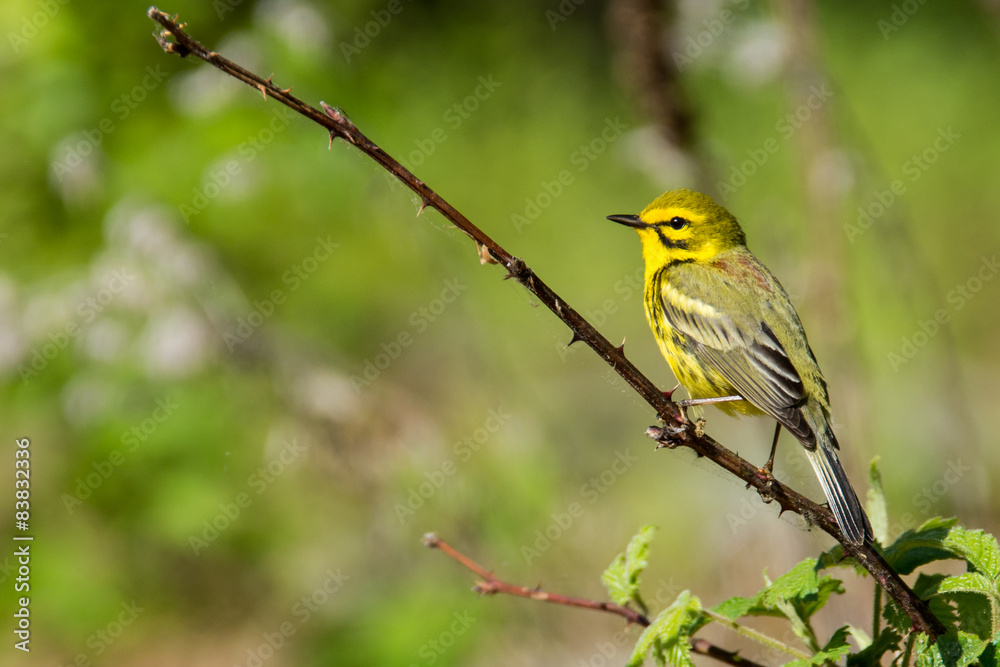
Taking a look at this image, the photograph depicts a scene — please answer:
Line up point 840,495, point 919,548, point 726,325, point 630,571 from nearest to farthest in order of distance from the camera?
point 919,548, point 630,571, point 840,495, point 726,325

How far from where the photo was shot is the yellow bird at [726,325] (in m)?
2.93

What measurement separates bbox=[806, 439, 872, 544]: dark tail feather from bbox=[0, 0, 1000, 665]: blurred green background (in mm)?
412

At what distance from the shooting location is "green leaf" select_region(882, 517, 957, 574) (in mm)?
1559

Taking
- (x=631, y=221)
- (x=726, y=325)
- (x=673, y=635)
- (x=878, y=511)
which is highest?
(x=631, y=221)

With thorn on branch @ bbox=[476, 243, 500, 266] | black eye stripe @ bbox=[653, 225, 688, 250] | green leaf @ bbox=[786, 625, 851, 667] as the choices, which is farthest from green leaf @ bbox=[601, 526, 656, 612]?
black eye stripe @ bbox=[653, 225, 688, 250]

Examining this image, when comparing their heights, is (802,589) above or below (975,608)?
below

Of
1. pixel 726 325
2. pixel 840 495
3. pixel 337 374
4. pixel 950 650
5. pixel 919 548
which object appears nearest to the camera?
pixel 950 650

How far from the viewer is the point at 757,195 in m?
9.44

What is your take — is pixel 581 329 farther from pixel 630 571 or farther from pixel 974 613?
pixel 974 613

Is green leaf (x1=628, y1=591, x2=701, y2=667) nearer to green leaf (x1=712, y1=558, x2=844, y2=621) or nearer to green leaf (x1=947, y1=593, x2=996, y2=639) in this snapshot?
green leaf (x1=712, y1=558, x2=844, y2=621)

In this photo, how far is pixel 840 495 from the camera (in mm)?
2363

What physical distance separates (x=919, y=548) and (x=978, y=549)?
0.41 ft

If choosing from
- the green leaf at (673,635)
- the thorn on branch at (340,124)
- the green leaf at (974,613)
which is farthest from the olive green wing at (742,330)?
the thorn on branch at (340,124)

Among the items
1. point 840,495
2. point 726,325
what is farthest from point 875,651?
point 726,325
